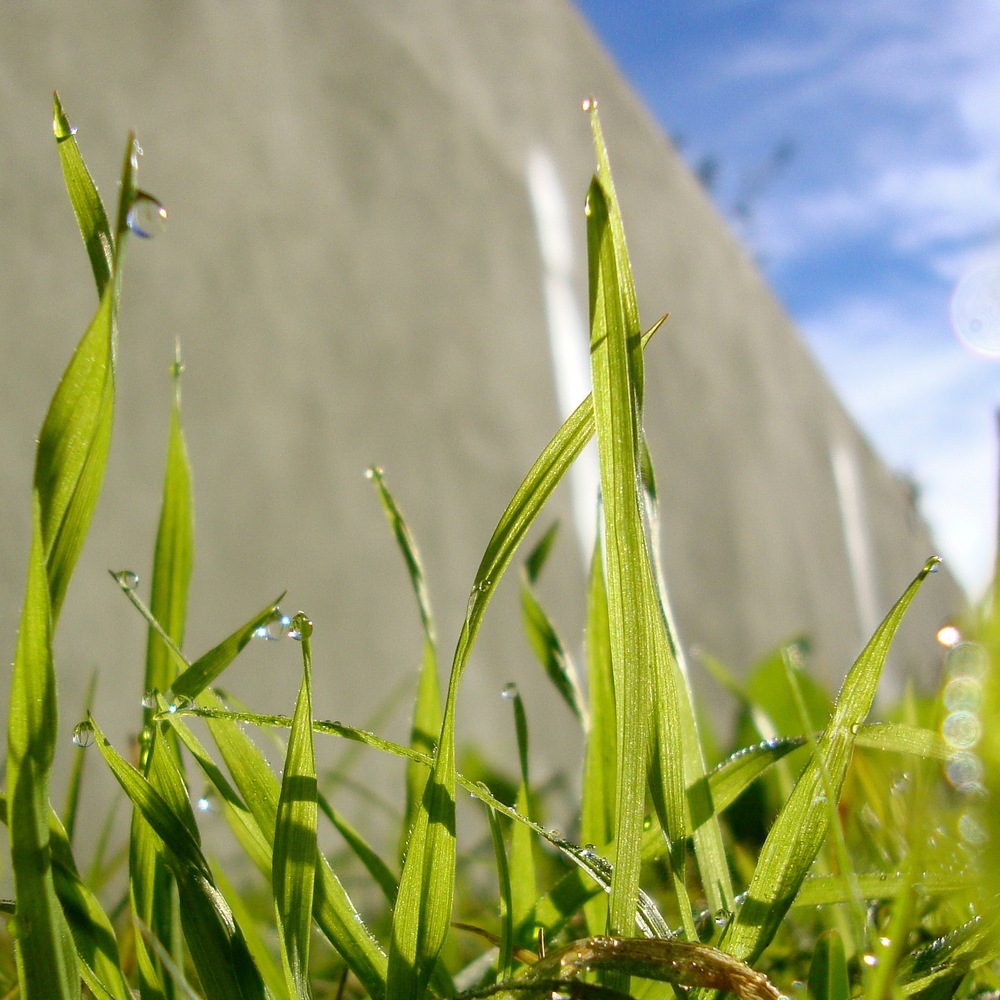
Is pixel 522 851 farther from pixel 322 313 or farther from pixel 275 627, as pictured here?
pixel 322 313

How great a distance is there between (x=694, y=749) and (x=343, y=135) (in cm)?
160

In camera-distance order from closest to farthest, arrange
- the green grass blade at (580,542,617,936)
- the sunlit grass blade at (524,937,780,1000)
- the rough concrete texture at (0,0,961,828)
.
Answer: the sunlit grass blade at (524,937,780,1000)
the green grass blade at (580,542,617,936)
the rough concrete texture at (0,0,961,828)

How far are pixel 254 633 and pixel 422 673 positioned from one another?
0.10 m

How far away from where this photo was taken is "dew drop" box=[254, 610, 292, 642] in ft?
0.86

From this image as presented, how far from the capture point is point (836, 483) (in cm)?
503

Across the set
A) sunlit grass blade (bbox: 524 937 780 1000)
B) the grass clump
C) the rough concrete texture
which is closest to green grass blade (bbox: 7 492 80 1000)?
the grass clump

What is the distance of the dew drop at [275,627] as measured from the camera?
263mm

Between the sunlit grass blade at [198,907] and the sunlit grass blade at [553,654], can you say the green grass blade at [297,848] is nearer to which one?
the sunlit grass blade at [198,907]

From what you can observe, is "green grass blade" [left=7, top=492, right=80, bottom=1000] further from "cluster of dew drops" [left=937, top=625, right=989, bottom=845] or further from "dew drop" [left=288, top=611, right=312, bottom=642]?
"cluster of dew drops" [left=937, top=625, right=989, bottom=845]

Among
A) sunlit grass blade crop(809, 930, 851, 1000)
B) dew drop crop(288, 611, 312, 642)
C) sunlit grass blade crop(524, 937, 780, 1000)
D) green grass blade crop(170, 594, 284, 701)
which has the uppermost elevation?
dew drop crop(288, 611, 312, 642)

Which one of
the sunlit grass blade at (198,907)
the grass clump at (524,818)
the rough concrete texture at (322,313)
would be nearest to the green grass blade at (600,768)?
the grass clump at (524,818)

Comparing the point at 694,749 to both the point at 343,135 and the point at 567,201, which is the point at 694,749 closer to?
the point at 343,135

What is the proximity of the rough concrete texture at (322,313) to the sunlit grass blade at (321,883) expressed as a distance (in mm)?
335

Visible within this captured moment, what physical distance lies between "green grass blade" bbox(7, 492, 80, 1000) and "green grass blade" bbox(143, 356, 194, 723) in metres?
0.10
